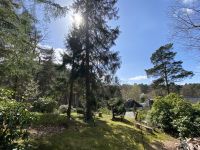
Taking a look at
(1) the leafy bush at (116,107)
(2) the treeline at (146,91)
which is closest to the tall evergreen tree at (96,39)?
(1) the leafy bush at (116,107)

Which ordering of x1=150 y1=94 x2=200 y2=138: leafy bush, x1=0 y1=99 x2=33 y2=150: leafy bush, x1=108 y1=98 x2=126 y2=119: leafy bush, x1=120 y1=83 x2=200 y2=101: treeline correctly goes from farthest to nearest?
x1=120 y1=83 x2=200 y2=101: treeline, x1=108 y1=98 x2=126 y2=119: leafy bush, x1=150 y1=94 x2=200 y2=138: leafy bush, x1=0 y1=99 x2=33 y2=150: leafy bush

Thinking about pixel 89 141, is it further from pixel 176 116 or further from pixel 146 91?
pixel 146 91

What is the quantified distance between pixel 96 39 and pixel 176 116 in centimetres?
876

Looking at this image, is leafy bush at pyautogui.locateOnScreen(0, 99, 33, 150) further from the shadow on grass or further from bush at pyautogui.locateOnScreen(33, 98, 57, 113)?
bush at pyautogui.locateOnScreen(33, 98, 57, 113)

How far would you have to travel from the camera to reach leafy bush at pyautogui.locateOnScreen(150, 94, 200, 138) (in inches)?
595

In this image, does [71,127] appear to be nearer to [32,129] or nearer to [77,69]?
[32,129]

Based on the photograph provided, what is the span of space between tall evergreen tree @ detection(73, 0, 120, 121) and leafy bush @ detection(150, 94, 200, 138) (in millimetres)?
5328

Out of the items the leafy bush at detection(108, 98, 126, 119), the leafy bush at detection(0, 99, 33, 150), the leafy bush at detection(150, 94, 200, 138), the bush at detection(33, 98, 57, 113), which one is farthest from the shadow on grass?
the leafy bush at detection(108, 98, 126, 119)

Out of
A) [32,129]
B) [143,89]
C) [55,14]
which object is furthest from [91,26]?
[143,89]

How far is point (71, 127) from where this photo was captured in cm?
1413

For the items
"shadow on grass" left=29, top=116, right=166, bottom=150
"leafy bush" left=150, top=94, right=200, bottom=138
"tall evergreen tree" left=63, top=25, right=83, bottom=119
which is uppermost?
"tall evergreen tree" left=63, top=25, right=83, bottom=119

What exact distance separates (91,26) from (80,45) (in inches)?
71.1

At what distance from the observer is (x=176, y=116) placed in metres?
18.7

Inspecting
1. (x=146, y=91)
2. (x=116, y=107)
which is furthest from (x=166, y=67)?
(x=146, y=91)
